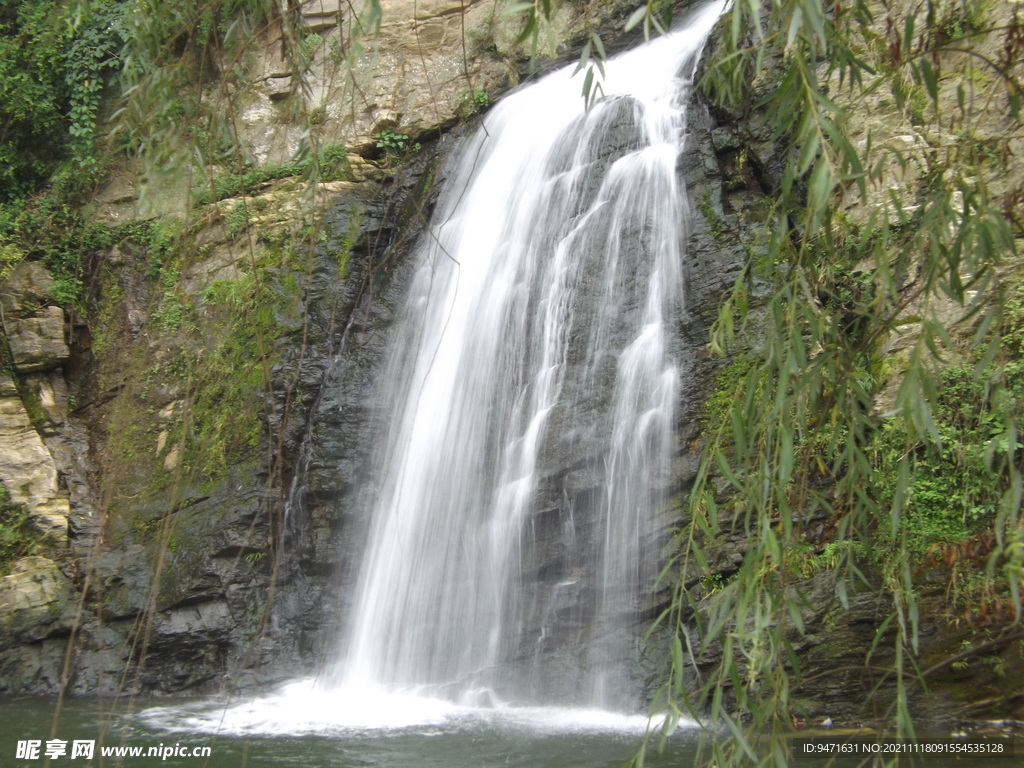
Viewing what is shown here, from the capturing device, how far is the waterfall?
5.70 meters

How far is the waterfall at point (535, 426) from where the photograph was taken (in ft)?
18.7

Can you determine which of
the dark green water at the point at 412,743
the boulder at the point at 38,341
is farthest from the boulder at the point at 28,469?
the dark green water at the point at 412,743

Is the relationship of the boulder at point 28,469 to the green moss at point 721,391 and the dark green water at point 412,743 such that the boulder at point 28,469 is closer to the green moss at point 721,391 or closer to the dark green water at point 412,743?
the dark green water at point 412,743

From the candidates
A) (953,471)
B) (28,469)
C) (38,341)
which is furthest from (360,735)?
(38,341)

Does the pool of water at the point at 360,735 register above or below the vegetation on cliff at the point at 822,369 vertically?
below

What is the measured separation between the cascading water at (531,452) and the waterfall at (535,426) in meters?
0.02

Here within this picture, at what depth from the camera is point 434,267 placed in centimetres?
802

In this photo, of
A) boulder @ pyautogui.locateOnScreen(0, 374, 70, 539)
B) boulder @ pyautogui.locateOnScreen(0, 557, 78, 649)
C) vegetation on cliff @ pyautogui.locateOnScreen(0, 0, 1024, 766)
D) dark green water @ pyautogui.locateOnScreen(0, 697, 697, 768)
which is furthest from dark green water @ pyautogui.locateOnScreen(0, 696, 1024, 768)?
boulder @ pyautogui.locateOnScreen(0, 374, 70, 539)

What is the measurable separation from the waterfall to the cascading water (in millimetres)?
16

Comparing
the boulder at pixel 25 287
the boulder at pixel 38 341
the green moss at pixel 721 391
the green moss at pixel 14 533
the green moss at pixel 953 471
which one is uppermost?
the boulder at pixel 25 287

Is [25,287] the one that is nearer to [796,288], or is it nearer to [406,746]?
[406,746]

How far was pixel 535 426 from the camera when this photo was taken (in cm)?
634

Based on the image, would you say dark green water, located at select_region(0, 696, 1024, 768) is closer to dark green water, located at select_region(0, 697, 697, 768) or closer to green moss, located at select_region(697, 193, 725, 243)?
dark green water, located at select_region(0, 697, 697, 768)

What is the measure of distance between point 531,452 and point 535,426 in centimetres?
22
